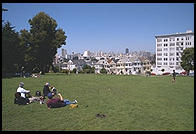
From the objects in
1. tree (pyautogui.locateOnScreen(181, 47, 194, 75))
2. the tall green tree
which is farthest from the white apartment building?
the tall green tree

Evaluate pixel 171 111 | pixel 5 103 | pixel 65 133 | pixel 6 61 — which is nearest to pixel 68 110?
pixel 65 133

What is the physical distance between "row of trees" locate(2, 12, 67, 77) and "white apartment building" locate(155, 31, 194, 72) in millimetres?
57516

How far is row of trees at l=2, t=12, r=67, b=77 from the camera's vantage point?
32375 millimetres

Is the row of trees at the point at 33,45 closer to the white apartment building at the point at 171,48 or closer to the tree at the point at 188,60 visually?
the tree at the point at 188,60

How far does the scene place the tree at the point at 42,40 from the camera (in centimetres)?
3853

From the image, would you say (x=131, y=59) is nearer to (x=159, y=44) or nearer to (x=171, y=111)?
(x=159, y=44)

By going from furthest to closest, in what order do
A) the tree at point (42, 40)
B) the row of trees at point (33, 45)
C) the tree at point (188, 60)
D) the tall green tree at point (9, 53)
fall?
the tree at point (188, 60)
the tree at point (42, 40)
the row of trees at point (33, 45)
the tall green tree at point (9, 53)

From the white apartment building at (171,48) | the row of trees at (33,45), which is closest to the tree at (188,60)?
the row of trees at (33,45)

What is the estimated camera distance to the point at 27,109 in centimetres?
937

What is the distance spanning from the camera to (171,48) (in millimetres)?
89938

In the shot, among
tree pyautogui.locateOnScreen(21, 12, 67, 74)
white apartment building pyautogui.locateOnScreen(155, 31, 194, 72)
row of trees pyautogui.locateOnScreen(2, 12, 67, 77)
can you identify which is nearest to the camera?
row of trees pyautogui.locateOnScreen(2, 12, 67, 77)

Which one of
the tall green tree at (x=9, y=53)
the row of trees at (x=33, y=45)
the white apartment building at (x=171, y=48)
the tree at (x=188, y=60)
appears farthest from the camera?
the white apartment building at (x=171, y=48)

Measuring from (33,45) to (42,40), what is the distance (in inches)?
78.4

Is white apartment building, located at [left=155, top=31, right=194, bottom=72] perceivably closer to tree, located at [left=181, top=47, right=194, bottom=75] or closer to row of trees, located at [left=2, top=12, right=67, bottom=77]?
tree, located at [left=181, top=47, right=194, bottom=75]
